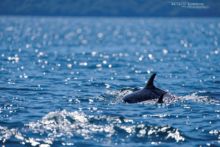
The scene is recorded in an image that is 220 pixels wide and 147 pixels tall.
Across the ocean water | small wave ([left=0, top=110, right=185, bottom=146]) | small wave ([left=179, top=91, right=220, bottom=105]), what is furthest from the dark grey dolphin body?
small wave ([left=0, top=110, right=185, bottom=146])

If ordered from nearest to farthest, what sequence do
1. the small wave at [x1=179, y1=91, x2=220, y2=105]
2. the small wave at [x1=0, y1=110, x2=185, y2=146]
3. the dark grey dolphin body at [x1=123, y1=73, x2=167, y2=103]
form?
the small wave at [x1=0, y1=110, x2=185, y2=146], the dark grey dolphin body at [x1=123, y1=73, x2=167, y2=103], the small wave at [x1=179, y1=91, x2=220, y2=105]

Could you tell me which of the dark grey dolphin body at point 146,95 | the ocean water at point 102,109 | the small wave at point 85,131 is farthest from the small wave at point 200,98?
the small wave at point 85,131

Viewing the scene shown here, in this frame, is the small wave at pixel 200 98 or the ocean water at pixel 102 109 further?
the small wave at pixel 200 98

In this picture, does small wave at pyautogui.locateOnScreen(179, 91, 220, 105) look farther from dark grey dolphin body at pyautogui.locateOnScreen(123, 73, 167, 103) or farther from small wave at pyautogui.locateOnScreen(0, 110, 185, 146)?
small wave at pyautogui.locateOnScreen(0, 110, 185, 146)

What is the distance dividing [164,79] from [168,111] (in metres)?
15.0

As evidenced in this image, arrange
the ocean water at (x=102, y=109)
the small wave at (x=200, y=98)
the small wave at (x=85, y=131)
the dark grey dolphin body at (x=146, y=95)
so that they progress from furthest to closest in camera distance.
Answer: the small wave at (x=200, y=98) < the dark grey dolphin body at (x=146, y=95) < the ocean water at (x=102, y=109) < the small wave at (x=85, y=131)

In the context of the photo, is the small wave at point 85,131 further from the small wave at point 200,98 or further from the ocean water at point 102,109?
the small wave at point 200,98

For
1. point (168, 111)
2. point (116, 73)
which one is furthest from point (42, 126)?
point (116, 73)

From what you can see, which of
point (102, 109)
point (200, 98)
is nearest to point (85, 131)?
point (102, 109)

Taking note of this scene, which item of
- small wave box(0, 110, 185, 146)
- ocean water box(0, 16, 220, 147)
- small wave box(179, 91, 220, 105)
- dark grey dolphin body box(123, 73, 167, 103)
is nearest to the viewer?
small wave box(0, 110, 185, 146)

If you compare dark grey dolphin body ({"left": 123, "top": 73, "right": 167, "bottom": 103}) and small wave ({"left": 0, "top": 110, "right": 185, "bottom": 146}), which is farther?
dark grey dolphin body ({"left": 123, "top": 73, "right": 167, "bottom": 103})

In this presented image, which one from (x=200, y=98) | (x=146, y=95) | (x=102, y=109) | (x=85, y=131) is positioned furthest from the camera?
(x=200, y=98)

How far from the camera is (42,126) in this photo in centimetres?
2348

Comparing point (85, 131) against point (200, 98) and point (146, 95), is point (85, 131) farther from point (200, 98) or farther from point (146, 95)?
point (200, 98)
